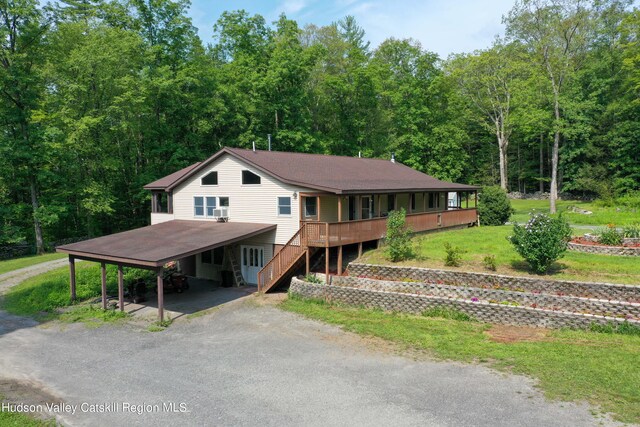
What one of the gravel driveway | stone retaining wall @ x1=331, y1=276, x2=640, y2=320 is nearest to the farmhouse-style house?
stone retaining wall @ x1=331, y1=276, x2=640, y2=320

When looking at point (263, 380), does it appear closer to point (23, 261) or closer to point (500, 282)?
point (500, 282)

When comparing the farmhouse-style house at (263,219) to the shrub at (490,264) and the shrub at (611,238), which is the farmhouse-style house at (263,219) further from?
the shrub at (611,238)

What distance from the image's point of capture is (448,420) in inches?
307

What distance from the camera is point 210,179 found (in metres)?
22.2

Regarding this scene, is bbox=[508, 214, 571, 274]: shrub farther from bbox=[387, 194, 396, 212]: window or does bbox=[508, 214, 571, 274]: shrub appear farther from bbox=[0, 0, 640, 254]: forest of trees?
bbox=[0, 0, 640, 254]: forest of trees

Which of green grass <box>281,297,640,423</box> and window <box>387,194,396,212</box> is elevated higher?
window <box>387,194,396,212</box>

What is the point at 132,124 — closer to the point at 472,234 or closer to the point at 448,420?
the point at 472,234

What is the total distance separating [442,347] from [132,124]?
3025cm

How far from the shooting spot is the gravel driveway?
8.06m

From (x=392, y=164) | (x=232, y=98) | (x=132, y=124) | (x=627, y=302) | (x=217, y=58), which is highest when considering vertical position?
(x=217, y=58)

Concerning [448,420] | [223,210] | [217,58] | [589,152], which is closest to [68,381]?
[448,420]

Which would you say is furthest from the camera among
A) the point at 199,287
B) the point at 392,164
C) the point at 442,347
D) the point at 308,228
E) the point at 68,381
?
the point at 392,164

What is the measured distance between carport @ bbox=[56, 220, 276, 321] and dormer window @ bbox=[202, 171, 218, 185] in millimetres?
2269

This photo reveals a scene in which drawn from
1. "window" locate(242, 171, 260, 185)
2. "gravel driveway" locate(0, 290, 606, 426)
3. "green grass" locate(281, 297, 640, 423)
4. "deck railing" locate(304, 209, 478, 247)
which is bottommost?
"gravel driveway" locate(0, 290, 606, 426)
